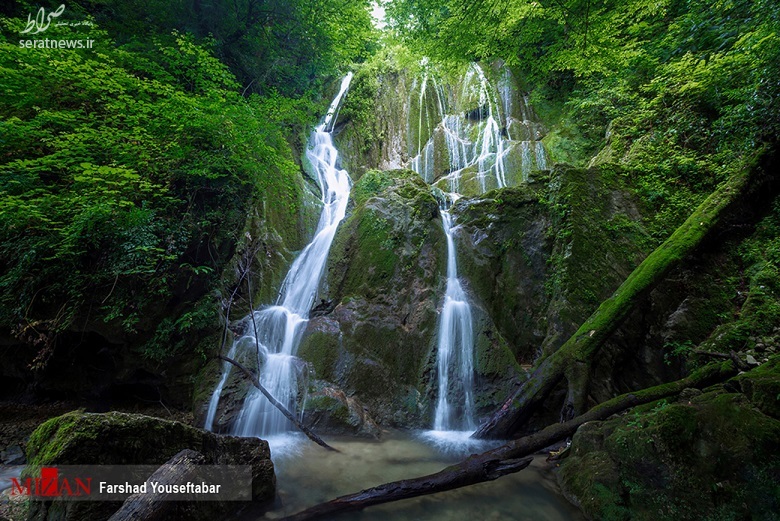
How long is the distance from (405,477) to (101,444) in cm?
336

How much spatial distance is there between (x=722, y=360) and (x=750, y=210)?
3471mm

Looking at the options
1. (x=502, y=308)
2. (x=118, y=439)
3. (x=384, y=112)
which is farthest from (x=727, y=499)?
(x=384, y=112)

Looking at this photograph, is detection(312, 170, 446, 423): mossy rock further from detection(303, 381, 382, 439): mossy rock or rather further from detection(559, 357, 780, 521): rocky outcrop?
detection(559, 357, 780, 521): rocky outcrop

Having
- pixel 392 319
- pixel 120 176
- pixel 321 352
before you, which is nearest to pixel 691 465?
pixel 392 319

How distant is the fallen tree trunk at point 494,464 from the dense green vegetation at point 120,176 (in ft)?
15.1

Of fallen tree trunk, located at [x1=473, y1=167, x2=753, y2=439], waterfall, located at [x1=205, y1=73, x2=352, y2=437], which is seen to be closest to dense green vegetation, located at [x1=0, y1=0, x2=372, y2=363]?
waterfall, located at [x1=205, y1=73, x2=352, y2=437]

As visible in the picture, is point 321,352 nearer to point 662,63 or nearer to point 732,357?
point 732,357

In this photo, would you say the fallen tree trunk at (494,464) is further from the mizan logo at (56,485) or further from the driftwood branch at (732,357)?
the mizan logo at (56,485)

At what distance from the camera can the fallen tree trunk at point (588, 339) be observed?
4910mm

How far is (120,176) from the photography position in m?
5.10

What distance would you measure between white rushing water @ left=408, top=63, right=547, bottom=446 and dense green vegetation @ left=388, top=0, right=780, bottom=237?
103 inches

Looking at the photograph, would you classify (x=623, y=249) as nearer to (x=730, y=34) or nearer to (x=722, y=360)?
(x=722, y=360)

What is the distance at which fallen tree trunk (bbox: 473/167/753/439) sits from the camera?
4910mm

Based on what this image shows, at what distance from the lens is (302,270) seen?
29.7 feet
